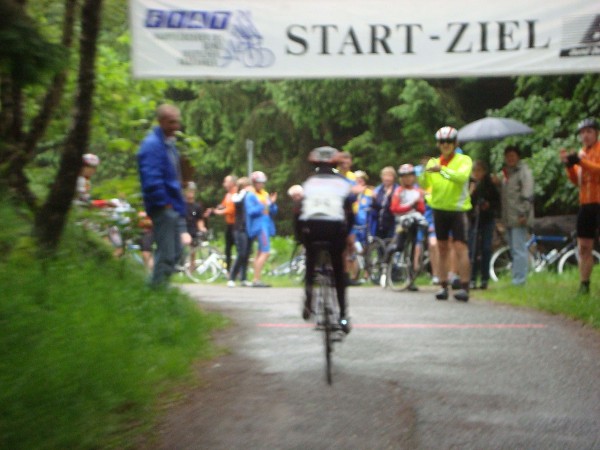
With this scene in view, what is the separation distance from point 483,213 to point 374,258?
2.91 metres

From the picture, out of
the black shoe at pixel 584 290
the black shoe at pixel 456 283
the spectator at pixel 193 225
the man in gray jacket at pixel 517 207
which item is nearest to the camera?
the black shoe at pixel 584 290

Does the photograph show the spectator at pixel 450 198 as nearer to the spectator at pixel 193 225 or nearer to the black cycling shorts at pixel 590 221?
the black cycling shorts at pixel 590 221

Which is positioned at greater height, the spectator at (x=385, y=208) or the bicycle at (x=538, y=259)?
the spectator at (x=385, y=208)

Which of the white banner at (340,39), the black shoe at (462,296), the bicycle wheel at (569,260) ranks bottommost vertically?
the black shoe at (462,296)

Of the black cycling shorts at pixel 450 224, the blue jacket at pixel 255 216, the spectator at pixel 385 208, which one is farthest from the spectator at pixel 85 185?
the blue jacket at pixel 255 216

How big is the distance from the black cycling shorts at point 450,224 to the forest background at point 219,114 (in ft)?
9.76

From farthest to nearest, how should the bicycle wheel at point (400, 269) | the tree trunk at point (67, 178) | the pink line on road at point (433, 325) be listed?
the bicycle wheel at point (400, 269) → the pink line on road at point (433, 325) → the tree trunk at point (67, 178)

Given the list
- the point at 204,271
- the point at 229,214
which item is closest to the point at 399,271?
the point at 229,214

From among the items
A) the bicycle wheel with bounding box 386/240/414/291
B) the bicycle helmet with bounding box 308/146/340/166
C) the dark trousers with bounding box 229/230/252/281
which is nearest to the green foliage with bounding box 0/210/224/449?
the bicycle helmet with bounding box 308/146/340/166

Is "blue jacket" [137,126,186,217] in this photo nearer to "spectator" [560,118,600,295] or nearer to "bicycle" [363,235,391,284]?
"spectator" [560,118,600,295]

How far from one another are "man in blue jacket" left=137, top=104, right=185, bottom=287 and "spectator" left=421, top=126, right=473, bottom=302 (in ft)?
12.6

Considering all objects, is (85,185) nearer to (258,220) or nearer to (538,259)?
(258,220)

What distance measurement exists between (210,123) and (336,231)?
3048cm

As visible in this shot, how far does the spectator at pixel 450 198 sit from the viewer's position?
14.1 meters
